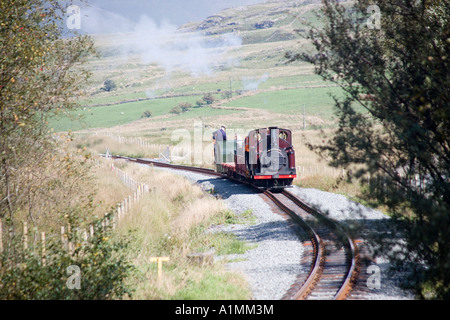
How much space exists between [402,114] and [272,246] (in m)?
6.48

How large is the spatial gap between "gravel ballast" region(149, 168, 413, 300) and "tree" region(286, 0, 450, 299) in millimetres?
896

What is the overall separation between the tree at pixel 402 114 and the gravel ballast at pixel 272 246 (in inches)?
35.3

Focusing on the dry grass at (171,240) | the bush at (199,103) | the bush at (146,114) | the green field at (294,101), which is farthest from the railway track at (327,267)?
the bush at (199,103)

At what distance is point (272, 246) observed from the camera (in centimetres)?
1371

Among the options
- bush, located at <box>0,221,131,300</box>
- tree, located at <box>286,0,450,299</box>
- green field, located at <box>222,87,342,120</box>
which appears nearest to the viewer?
bush, located at <box>0,221,131,300</box>

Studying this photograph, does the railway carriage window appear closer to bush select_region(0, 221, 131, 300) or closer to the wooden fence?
the wooden fence

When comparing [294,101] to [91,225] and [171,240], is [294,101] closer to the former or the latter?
[171,240]

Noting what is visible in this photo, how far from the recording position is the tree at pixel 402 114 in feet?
26.4

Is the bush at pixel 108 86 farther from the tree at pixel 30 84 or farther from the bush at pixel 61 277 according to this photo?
the bush at pixel 61 277

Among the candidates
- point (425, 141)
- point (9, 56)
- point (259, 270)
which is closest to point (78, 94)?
point (9, 56)

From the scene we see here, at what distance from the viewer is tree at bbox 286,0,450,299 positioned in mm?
8047
